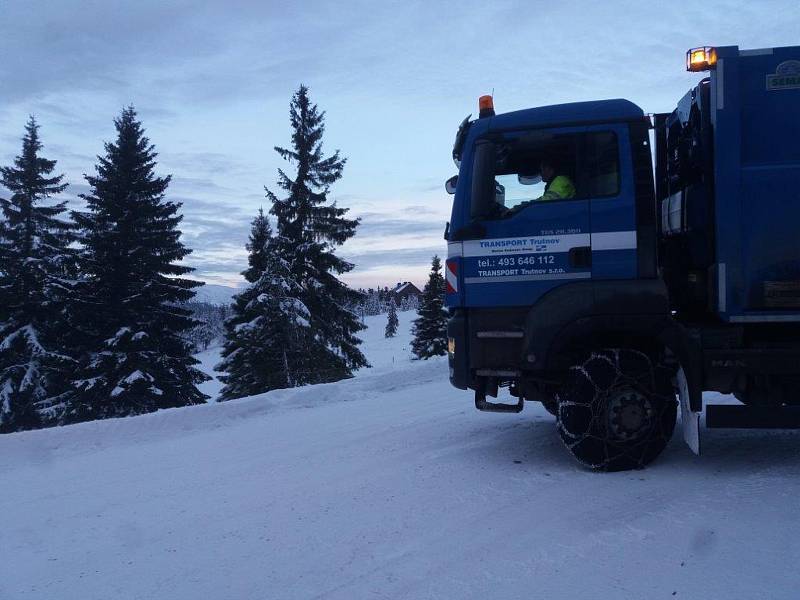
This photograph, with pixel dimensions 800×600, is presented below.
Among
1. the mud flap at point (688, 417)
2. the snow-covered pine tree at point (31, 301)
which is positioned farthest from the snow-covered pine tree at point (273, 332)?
the mud flap at point (688, 417)

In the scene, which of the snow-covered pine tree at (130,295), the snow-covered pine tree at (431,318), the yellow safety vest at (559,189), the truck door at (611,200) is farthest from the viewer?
the snow-covered pine tree at (431,318)

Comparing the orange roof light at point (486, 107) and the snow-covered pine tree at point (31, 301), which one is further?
the snow-covered pine tree at point (31, 301)

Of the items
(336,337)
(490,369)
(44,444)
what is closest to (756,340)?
(490,369)

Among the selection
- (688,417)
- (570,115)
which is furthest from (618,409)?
(570,115)

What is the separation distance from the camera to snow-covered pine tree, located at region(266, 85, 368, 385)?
22.3m

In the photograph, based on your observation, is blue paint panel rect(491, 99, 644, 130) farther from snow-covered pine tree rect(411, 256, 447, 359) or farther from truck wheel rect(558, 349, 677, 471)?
snow-covered pine tree rect(411, 256, 447, 359)

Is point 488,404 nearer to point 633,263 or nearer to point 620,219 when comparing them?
point 633,263

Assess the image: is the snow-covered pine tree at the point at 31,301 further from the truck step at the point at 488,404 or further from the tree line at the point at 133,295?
the truck step at the point at 488,404

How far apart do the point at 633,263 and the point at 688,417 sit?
4.46ft

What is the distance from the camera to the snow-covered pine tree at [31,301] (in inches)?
823

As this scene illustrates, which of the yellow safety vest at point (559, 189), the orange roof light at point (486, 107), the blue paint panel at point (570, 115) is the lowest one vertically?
the yellow safety vest at point (559, 189)

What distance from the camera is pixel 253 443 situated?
589 centimetres

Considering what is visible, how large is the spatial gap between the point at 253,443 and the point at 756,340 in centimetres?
500

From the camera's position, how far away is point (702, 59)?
168 inches
